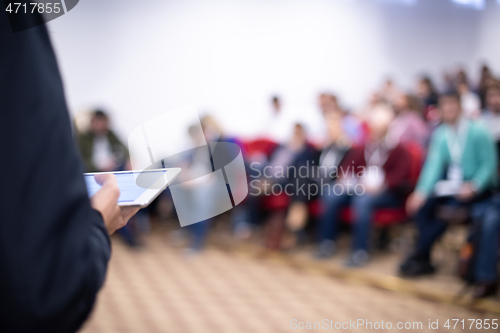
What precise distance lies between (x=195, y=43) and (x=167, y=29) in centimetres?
37

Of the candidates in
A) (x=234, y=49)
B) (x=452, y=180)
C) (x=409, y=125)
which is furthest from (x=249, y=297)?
(x=234, y=49)

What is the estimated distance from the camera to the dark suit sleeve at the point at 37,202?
0.32 m

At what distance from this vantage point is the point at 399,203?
2.71m

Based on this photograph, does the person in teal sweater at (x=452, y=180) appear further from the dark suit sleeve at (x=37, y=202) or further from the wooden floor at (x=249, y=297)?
the dark suit sleeve at (x=37, y=202)

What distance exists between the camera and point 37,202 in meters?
0.32

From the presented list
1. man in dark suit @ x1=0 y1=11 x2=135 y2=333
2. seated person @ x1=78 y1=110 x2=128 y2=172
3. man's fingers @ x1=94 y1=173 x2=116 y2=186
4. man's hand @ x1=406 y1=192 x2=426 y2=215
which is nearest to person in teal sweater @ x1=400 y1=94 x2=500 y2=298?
man's hand @ x1=406 y1=192 x2=426 y2=215

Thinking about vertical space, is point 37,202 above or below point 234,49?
below

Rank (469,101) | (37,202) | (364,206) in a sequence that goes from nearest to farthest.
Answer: (37,202), (364,206), (469,101)

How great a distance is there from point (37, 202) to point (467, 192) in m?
2.47

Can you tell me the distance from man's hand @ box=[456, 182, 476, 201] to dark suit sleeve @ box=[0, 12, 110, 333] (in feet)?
7.96

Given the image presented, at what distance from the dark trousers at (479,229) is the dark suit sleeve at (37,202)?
2.29 metres

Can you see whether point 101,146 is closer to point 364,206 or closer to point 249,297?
point 249,297

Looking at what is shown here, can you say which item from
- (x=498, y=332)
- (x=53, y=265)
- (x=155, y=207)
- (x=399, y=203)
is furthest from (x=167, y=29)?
(x=53, y=265)

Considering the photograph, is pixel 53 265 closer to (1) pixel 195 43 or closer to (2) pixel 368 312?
(2) pixel 368 312
